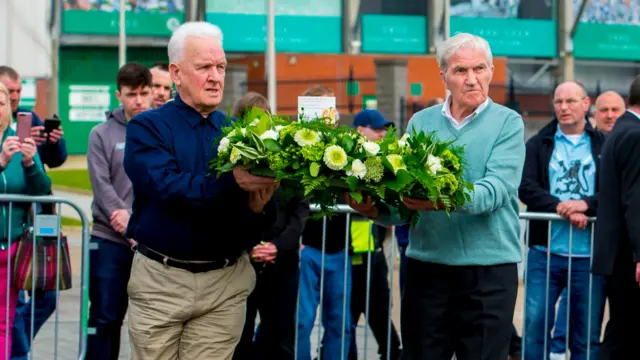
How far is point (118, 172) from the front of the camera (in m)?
6.94

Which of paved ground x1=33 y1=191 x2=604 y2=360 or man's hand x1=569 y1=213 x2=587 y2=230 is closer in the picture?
man's hand x1=569 y1=213 x2=587 y2=230

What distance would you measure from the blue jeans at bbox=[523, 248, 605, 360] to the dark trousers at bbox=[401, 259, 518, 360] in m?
2.35

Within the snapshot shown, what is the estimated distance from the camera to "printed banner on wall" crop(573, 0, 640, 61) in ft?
143

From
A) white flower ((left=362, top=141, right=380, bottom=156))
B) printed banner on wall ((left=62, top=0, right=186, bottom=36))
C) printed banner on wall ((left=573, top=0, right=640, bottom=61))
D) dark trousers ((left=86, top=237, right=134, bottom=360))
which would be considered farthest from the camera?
printed banner on wall ((left=573, top=0, right=640, bottom=61))

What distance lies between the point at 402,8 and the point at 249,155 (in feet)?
125

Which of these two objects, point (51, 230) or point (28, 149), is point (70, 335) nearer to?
point (51, 230)

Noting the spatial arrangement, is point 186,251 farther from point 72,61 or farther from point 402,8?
point 402,8

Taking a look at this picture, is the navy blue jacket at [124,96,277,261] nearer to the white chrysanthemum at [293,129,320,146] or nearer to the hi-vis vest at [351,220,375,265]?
the white chrysanthemum at [293,129,320,146]

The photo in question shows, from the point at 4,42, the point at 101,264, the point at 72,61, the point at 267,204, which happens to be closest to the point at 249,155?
the point at 267,204

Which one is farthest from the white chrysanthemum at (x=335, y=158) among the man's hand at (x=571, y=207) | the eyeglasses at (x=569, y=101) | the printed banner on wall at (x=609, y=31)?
the printed banner on wall at (x=609, y=31)

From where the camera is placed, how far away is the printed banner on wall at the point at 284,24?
38469 mm

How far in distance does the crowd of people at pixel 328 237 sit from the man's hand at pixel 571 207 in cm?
1

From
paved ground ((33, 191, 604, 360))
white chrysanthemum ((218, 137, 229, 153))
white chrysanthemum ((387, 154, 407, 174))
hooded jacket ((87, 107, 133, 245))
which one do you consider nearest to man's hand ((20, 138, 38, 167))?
hooded jacket ((87, 107, 133, 245))

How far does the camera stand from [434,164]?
14.6 feet
